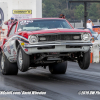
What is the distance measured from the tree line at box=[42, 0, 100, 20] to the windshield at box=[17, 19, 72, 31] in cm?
10411

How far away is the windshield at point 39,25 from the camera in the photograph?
952 cm

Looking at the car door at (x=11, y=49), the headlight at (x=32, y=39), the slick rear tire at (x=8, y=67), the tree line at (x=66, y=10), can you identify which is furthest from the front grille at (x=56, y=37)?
the tree line at (x=66, y=10)

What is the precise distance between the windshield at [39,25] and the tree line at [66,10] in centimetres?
10411

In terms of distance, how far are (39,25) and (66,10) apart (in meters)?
109

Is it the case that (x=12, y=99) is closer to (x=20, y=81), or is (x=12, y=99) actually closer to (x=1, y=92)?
(x=1, y=92)

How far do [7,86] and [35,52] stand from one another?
107 cm

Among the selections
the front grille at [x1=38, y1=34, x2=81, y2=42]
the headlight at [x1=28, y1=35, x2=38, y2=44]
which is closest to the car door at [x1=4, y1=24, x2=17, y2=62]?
the headlight at [x1=28, y1=35, x2=38, y2=44]

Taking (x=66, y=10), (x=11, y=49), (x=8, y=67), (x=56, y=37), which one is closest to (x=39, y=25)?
(x=11, y=49)

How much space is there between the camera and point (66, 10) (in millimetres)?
118062

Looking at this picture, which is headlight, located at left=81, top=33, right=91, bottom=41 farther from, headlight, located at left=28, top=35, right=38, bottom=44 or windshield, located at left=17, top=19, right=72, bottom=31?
windshield, located at left=17, top=19, right=72, bottom=31

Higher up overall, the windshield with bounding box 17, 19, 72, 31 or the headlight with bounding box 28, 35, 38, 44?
the windshield with bounding box 17, 19, 72, 31

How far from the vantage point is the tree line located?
377 feet

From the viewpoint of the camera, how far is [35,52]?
27.0ft

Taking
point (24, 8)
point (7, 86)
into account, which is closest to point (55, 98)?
point (7, 86)
